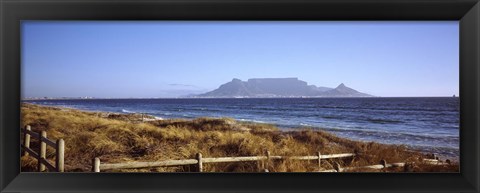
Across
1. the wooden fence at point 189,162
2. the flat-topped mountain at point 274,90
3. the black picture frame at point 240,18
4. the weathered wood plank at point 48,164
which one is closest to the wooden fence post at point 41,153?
the weathered wood plank at point 48,164

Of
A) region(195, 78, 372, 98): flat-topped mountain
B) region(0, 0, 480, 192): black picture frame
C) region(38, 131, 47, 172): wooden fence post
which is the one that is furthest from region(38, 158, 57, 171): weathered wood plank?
region(195, 78, 372, 98): flat-topped mountain

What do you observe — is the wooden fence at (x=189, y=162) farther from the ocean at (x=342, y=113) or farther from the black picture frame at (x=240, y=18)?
the ocean at (x=342, y=113)

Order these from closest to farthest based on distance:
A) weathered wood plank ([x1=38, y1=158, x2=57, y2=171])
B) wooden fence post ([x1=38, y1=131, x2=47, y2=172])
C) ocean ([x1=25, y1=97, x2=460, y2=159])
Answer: weathered wood plank ([x1=38, y1=158, x2=57, y2=171]), wooden fence post ([x1=38, y1=131, x2=47, y2=172]), ocean ([x1=25, y1=97, x2=460, y2=159])

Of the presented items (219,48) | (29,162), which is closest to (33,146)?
(29,162)

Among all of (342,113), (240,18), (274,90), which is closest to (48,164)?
(240,18)

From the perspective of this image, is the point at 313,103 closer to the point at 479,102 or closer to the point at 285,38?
the point at 285,38

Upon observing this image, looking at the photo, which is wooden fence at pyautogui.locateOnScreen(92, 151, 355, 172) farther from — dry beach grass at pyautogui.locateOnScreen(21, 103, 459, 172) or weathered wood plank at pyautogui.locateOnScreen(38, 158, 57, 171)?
weathered wood plank at pyautogui.locateOnScreen(38, 158, 57, 171)
